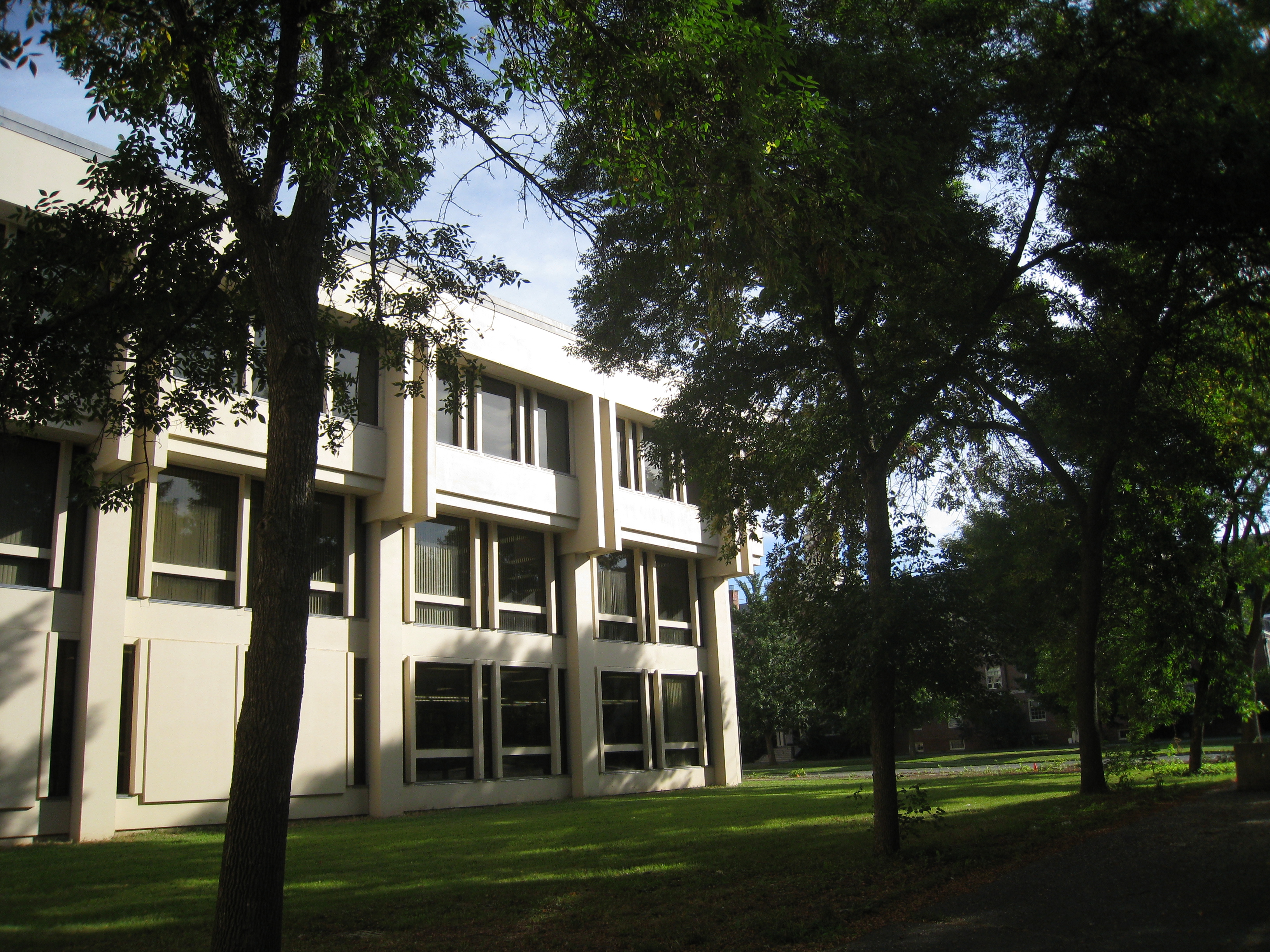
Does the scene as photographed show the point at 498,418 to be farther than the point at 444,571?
Yes

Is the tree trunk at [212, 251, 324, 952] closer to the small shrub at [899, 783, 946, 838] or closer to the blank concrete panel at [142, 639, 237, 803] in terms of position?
the small shrub at [899, 783, 946, 838]

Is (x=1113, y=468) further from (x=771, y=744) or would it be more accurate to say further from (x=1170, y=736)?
(x=1170, y=736)

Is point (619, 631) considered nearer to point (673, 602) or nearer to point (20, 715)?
point (673, 602)

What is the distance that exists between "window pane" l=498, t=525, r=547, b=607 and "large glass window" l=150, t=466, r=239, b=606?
6653mm

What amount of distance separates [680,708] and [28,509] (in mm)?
17020

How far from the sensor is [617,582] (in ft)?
87.6

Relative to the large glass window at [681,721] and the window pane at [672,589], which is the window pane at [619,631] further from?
the large glass window at [681,721]

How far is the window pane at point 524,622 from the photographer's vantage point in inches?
929

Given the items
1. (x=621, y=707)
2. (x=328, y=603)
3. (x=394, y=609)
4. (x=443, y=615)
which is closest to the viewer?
(x=328, y=603)

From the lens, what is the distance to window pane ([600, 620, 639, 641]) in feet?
85.0

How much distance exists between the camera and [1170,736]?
53.8 meters

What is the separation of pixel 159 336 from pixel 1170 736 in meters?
57.2

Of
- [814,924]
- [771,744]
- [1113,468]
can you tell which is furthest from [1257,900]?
[771,744]

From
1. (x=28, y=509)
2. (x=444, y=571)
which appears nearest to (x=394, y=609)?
(x=444, y=571)
